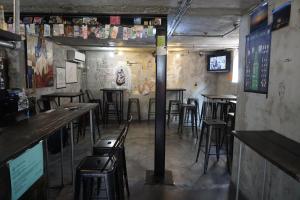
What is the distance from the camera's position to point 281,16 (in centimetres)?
182

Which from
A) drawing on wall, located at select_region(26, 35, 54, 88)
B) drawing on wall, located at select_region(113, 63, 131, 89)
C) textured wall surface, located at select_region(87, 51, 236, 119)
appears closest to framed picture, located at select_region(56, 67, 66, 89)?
drawing on wall, located at select_region(26, 35, 54, 88)

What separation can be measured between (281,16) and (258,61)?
488mm

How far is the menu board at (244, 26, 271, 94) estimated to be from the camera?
2035 millimetres

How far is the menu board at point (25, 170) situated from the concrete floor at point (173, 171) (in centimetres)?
111

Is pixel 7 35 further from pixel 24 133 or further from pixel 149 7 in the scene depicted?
pixel 149 7

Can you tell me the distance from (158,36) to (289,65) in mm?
1483

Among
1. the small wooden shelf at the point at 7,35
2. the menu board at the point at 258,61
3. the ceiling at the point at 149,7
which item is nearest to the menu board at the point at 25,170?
the small wooden shelf at the point at 7,35

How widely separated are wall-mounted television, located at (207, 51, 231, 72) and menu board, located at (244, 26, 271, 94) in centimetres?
345


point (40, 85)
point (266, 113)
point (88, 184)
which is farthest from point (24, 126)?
point (40, 85)

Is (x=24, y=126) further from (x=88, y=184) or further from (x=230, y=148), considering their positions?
(x=230, y=148)

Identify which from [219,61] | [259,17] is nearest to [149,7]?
[259,17]

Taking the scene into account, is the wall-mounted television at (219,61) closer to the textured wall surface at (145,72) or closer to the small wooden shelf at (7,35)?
the textured wall surface at (145,72)

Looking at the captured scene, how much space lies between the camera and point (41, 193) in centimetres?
158

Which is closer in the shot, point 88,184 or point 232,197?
point 88,184
